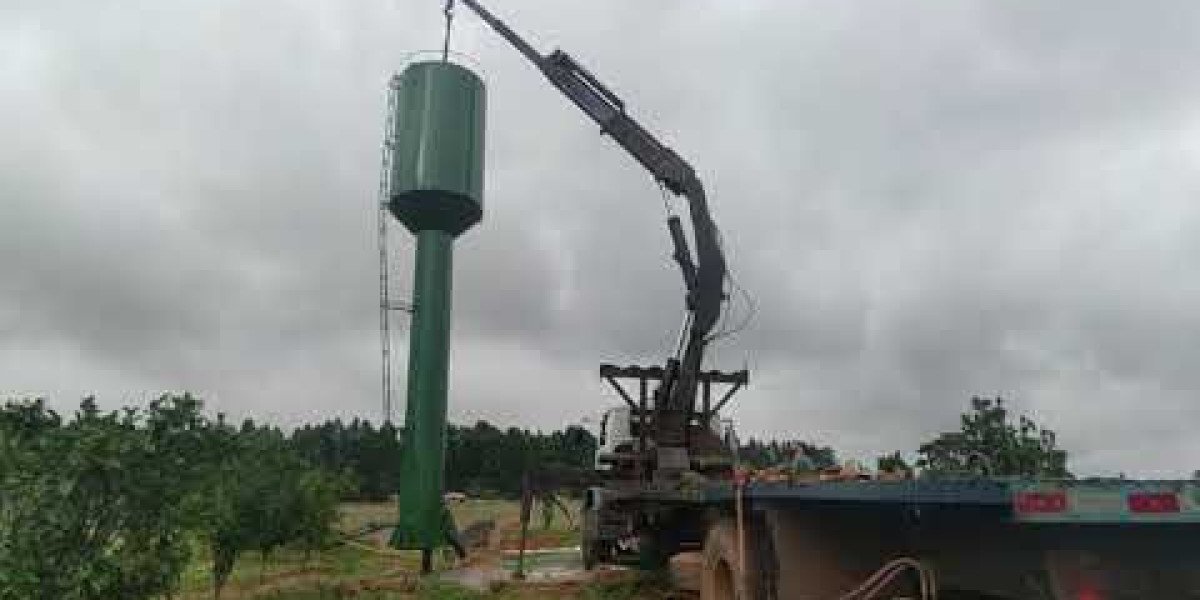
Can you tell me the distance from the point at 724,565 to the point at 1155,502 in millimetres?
6133

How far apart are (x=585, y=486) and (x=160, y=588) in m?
9.87

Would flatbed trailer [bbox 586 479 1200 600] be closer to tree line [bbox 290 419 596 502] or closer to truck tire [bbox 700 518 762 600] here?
truck tire [bbox 700 518 762 600]

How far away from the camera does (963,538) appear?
7.55 meters

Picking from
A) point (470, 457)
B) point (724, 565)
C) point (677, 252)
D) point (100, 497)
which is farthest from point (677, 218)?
point (470, 457)

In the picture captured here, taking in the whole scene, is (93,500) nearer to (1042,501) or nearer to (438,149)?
(1042,501)

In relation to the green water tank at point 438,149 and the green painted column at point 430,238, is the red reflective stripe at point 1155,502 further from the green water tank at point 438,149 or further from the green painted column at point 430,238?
the green water tank at point 438,149

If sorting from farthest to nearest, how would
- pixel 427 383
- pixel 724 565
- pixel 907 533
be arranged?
pixel 427 383 → pixel 724 565 → pixel 907 533

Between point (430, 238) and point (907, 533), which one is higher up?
point (430, 238)

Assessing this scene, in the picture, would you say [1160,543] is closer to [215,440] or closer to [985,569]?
[985,569]

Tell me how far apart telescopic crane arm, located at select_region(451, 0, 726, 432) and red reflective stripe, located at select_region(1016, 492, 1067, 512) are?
12.8 m

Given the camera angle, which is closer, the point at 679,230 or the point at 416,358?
the point at 679,230

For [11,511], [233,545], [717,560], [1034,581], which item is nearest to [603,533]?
[717,560]

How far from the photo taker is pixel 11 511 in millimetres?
9266

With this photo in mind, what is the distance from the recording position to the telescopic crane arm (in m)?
18.9
